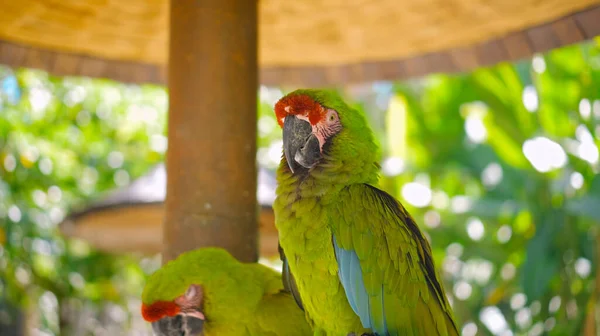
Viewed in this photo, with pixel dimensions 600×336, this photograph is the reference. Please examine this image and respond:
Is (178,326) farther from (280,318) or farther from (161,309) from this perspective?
(280,318)

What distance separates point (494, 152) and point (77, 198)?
353 centimetres

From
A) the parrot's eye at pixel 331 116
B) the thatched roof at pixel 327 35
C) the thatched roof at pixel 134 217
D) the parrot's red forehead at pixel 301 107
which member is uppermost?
the thatched roof at pixel 327 35

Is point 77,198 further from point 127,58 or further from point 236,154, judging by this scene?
point 236,154

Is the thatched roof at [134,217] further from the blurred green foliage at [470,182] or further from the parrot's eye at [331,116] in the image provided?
the parrot's eye at [331,116]

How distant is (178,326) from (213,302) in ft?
0.33

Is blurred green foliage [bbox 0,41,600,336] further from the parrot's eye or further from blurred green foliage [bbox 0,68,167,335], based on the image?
the parrot's eye

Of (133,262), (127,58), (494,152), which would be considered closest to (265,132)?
(133,262)

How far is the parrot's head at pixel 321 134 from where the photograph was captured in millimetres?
1407

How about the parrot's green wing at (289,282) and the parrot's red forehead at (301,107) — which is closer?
the parrot's red forehead at (301,107)

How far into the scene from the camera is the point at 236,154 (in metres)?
1.73

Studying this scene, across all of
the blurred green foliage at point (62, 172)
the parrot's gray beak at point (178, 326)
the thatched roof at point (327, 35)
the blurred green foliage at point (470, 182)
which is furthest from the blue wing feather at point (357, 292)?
the blurred green foliage at point (62, 172)

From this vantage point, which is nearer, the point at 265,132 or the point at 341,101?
the point at 341,101

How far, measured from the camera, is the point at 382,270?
136 cm

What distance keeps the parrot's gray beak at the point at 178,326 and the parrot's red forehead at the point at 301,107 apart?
1.78ft
